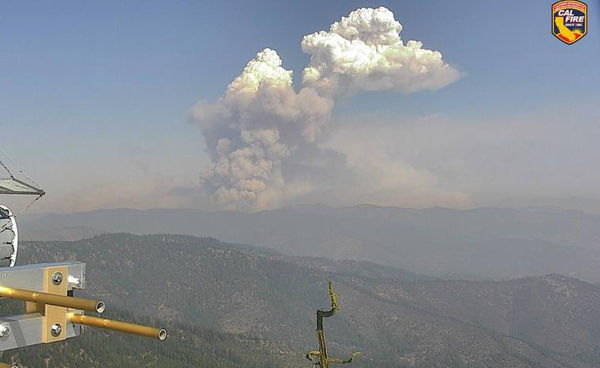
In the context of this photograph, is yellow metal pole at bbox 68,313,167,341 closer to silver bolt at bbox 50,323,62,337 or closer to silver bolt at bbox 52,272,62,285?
silver bolt at bbox 50,323,62,337

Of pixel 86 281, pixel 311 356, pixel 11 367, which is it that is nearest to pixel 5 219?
pixel 86 281

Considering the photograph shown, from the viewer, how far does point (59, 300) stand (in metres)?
6.60

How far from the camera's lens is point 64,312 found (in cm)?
852

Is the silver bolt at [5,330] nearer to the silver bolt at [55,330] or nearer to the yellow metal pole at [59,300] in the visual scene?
the silver bolt at [55,330]

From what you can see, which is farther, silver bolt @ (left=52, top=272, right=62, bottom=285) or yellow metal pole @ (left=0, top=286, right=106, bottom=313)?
silver bolt @ (left=52, top=272, right=62, bottom=285)

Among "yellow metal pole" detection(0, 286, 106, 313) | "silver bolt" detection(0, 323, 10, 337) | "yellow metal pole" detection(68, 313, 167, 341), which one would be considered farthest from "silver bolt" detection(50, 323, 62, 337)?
"yellow metal pole" detection(68, 313, 167, 341)

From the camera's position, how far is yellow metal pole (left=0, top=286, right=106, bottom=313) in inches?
250

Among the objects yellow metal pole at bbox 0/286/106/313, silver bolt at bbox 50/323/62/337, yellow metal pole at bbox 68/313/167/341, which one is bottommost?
silver bolt at bbox 50/323/62/337

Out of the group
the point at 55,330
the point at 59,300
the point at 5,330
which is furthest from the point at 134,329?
the point at 5,330

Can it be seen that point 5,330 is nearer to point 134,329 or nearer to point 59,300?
point 59,300

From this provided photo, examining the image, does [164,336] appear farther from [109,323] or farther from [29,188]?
[29,188]

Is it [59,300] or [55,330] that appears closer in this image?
[59,300]

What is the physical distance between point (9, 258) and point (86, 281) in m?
5.37

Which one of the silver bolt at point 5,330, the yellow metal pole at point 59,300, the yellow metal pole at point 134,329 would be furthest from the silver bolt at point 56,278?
the yellow metal pole at point 134,329
